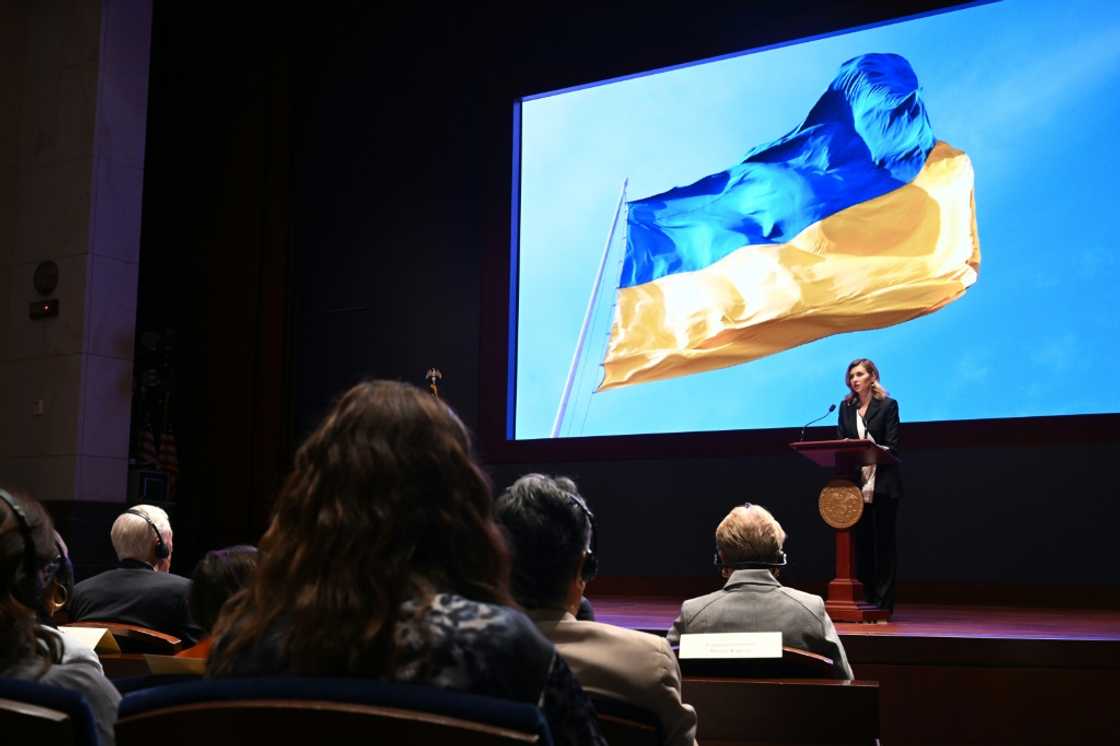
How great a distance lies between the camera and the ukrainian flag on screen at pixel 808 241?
6.09 m

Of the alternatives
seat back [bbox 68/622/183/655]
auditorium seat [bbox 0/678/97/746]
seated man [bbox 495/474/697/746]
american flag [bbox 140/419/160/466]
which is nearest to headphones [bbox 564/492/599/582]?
seated man [bbox 495/474/697/746]

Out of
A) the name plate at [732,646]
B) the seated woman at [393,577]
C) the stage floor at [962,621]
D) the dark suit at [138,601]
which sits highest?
the seated woman at [393,577]

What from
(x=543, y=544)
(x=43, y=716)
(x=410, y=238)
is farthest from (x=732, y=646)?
(x=410, y=238)

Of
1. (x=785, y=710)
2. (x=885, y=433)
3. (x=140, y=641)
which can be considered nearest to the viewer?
(x=785, y=710)

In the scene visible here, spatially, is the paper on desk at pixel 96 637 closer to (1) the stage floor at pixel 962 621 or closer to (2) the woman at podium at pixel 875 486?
(1) the stage floor at pixel 962 621

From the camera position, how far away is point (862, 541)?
5.07m

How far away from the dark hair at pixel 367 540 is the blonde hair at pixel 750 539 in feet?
5.46

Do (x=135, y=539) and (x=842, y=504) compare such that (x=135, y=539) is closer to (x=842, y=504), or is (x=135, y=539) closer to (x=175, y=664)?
(x=175, y=664)

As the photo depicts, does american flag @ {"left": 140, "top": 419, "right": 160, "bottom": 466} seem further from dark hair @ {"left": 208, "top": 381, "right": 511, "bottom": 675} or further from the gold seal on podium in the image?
dark hair @ {"left": 208, "top": 381, "right": 511, "bottom": 675}

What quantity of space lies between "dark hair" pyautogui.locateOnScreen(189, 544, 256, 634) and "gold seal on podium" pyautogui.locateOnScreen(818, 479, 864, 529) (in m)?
3.11

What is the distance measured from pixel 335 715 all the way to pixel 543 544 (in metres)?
0.78

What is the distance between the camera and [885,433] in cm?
504

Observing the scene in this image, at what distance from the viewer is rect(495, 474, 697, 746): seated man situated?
1.59 m

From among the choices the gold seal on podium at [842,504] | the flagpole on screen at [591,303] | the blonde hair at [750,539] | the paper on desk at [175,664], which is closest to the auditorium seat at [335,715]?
→ the paper on desk at [175,664]
